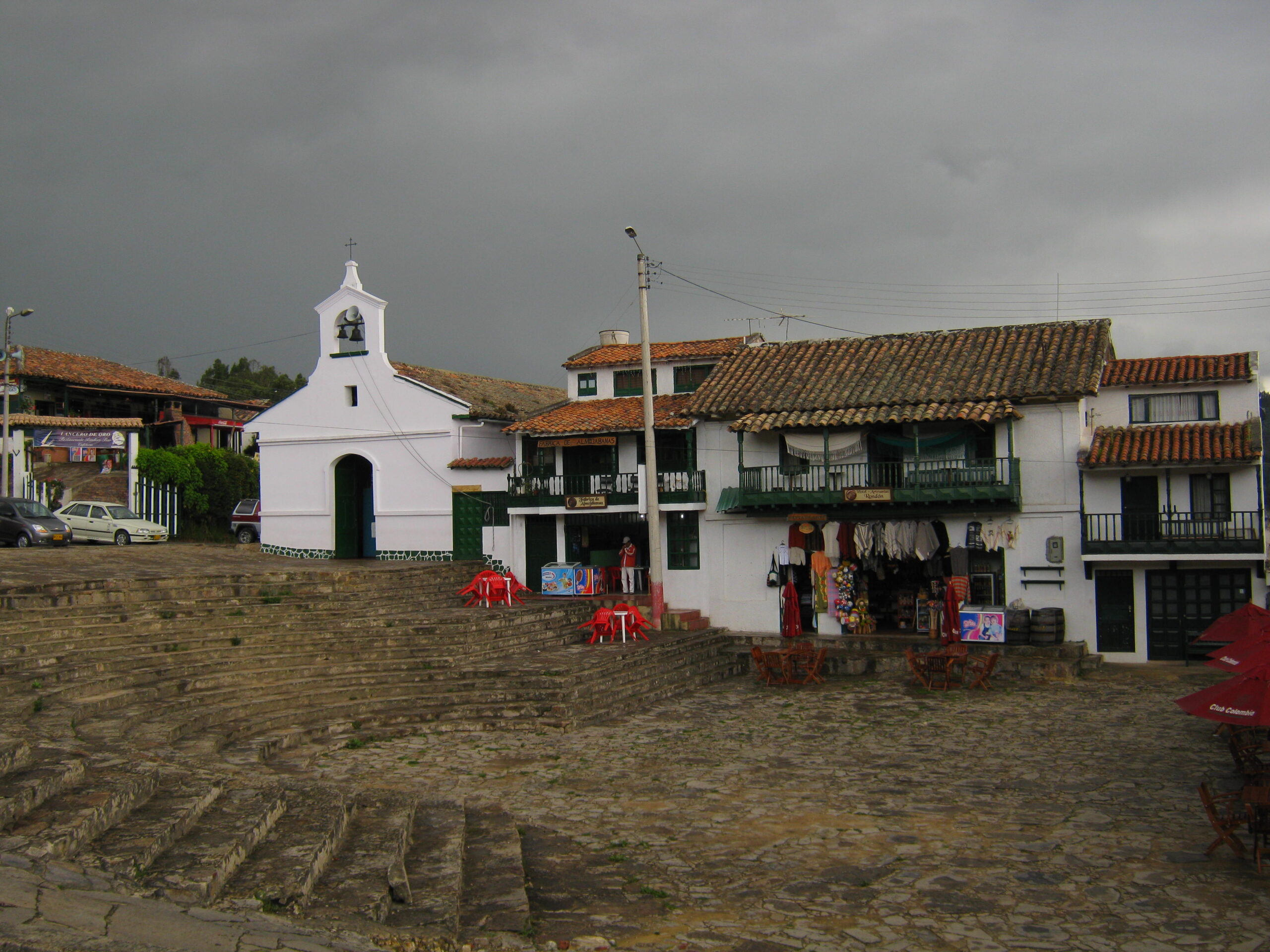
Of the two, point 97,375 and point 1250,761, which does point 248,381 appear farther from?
point 1250,761

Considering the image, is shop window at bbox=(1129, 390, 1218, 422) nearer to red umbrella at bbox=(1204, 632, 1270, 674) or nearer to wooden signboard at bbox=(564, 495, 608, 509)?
red umbrella at bbox=(1204, 632, 1270, 674)

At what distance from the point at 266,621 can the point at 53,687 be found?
19.4ft

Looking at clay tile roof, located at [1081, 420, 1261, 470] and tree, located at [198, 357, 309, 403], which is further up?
tree, located at [198, 357, 309, 403]

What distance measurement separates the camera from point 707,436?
1074 inches

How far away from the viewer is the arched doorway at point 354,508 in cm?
3075

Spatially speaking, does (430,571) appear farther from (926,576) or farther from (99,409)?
(99,409)

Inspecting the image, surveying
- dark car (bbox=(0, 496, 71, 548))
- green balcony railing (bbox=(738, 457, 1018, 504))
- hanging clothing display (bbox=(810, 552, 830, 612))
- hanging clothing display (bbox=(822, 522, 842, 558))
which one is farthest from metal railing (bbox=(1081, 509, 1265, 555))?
dark car (bbox=(0, 496, 71, 548))

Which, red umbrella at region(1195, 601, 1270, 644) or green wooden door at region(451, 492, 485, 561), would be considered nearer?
red umbrella at region(1195, 601, 1270, 644)

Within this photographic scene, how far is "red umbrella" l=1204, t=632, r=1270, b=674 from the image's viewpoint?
11624 mm

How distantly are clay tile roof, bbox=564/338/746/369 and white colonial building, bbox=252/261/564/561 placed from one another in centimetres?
211

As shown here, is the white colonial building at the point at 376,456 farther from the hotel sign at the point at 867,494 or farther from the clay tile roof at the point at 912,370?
the hotel sign at the point at 867,494

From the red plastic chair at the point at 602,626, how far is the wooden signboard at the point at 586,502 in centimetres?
452

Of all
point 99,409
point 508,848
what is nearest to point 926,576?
point 508,848

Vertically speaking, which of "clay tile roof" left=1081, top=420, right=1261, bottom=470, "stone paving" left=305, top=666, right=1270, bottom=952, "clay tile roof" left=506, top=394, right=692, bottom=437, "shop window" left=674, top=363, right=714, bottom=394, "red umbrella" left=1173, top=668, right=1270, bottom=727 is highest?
"shop window" left=674, top=363, right=714, bottom=394
